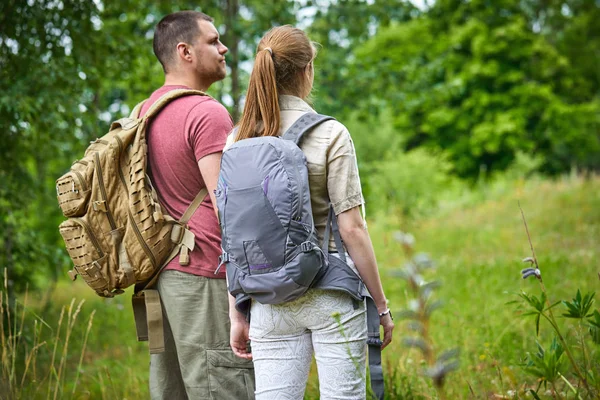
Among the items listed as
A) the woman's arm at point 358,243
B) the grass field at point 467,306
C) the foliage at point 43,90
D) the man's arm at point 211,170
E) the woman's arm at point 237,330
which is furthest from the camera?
the foliage at point 43,90

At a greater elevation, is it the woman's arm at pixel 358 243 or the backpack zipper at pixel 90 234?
the backpack zipper at pixel 90 234

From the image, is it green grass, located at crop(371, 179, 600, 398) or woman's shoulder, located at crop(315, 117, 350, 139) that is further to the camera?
green grass, located at crop(371, 179, 600, 398)

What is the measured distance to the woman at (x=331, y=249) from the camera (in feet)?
6.73

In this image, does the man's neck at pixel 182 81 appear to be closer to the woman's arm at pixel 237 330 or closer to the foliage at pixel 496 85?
the woman's arm at pixel 237 330

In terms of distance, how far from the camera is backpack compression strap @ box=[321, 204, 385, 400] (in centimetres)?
205

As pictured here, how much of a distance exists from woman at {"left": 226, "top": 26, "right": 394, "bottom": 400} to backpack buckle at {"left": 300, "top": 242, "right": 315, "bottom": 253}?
16cm

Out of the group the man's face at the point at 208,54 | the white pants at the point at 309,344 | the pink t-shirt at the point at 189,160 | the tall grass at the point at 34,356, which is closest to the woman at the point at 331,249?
the white pants at the point at 309,344

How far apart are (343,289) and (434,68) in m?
7.47

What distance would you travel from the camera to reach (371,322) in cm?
214

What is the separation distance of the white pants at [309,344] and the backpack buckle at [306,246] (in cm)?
18

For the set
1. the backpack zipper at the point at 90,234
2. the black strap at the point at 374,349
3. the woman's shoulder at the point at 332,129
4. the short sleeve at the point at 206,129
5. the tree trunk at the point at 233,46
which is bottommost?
the black strap at the point at 374,349

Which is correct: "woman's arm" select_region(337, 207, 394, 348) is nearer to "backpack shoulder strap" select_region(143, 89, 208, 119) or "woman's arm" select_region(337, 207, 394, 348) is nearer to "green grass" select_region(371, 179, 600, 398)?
"green grass" select_region(371, 179, 600, 398)

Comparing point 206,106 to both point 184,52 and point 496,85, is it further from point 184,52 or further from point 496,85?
point 496,85

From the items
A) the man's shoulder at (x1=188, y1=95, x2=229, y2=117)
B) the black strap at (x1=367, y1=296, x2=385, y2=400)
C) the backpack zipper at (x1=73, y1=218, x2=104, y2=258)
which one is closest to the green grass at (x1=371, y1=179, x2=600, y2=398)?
the black strap at (x1=367, y1=296, x2=385, y2=400)
